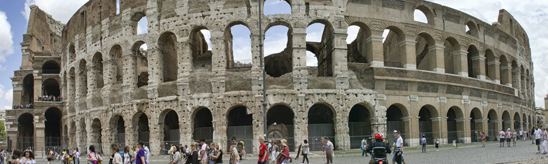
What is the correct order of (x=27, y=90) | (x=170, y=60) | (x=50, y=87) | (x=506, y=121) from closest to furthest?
(x=170, y=60) → (x=506, y=121) → (x=27, y=90) → (x=50, y=87)

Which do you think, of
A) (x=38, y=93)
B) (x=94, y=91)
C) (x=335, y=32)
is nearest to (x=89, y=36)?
(x=94, y=91)

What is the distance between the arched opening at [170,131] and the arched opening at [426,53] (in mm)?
16135

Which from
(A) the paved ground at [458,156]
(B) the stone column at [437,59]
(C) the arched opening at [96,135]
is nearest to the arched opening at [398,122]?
(A) the paved ground at [458,156]

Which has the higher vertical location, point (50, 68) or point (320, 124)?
point (50, 68)

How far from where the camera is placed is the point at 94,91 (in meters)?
34.5

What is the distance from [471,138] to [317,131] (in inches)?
507

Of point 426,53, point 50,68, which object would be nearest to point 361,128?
point 426,53

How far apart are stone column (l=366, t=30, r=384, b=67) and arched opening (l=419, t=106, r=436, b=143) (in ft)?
16.5

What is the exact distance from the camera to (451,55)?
112 feet

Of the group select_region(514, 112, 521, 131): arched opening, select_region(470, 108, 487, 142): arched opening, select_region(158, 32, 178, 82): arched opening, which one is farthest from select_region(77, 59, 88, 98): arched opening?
select_region(514, 112, 521, 131): arched opening

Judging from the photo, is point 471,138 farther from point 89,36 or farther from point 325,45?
point 89,36

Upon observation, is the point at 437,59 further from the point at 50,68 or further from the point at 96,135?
the point at 50,68

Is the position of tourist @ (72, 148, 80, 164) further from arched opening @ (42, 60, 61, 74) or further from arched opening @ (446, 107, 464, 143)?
arched opening @ (42, 60, 61, 74)

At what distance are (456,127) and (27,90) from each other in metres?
40.1
